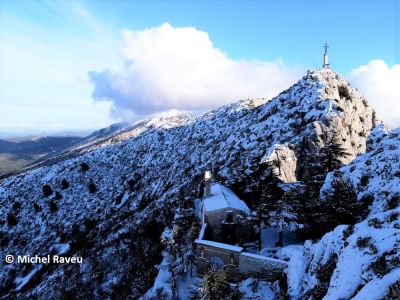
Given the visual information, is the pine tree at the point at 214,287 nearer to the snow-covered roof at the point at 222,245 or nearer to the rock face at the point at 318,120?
the snow-covered roof at the point at 222,245

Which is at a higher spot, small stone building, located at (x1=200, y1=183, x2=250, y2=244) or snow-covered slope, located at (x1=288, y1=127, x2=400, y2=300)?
snow-covered slope, located at (x1=288, y1=127, x2=400, y2=300)

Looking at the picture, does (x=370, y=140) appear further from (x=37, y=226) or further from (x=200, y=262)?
(x=37, y=226)

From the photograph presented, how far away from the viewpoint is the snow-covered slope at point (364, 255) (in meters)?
16.0

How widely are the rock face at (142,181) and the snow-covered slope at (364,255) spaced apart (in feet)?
71.9

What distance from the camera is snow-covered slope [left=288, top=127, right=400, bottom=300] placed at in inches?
629

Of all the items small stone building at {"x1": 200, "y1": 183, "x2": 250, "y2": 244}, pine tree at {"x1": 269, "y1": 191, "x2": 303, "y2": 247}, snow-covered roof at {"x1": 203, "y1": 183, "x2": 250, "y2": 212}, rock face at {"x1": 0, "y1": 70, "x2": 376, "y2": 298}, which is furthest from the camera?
rock face at {"x1": 0, "y1": 70, "x2": 376, "y2": 298}

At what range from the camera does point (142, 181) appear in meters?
84.9

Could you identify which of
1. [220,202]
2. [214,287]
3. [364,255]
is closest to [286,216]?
[220,202]

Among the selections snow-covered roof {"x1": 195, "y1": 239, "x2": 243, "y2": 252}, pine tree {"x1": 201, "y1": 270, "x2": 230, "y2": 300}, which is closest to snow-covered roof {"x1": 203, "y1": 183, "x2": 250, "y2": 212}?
snow-covered roof {"x1": 195, "y1": 239, "x2": 243, "y2": 252}

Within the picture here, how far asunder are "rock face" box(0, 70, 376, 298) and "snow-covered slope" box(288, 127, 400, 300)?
21.9 m

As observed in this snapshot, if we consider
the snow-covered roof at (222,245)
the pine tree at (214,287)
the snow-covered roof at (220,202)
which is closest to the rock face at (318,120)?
the snow-covered roof at (220,202)

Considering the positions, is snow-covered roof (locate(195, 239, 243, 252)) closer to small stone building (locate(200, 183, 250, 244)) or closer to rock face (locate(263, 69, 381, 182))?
small stone building (locate(200, 183, 250, 244))

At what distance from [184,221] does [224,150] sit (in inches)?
998

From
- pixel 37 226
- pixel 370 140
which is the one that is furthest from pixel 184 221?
pixel 37 226
